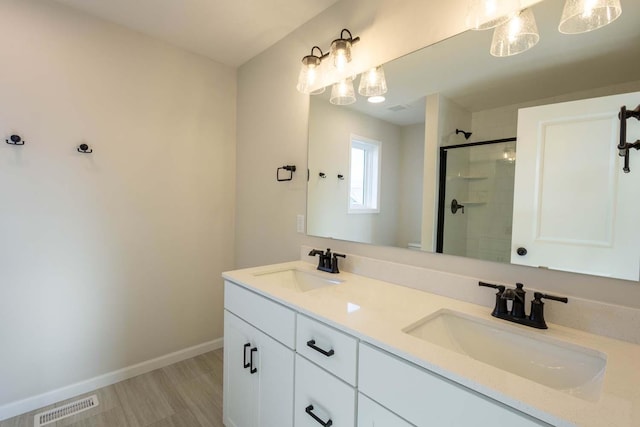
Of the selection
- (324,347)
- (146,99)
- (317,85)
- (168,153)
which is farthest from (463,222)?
(146,99)

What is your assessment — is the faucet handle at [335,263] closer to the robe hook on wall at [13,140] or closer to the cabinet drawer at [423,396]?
the cabinet drawer at [423,396]

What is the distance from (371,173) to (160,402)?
197 centimetres

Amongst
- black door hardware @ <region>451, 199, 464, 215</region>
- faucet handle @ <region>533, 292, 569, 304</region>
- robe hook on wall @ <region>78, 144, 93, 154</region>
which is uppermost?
robe hook on wall @ <region>78, 144, 93, 154</region>

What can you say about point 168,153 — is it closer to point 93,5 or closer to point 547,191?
point 93,5

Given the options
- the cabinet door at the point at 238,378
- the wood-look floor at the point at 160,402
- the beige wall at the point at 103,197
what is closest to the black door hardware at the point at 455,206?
the cabinet door at the point at 238,378

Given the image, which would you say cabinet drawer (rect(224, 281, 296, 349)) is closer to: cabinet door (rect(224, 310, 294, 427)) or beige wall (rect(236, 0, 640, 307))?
cabinet door (rect(224, 310, 294, 427))

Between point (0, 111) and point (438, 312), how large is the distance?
97.3 inches

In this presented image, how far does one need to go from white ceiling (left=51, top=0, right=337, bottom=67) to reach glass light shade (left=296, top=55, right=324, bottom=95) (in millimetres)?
329

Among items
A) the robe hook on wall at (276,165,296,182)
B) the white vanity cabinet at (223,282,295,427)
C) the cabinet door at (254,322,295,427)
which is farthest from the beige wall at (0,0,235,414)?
the cabinet door at (254,322,295,427)

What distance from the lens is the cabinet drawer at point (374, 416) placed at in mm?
817

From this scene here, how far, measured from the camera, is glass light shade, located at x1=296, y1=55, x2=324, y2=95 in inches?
68.2

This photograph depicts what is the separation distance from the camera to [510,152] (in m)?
1.12

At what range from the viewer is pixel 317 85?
185 cm

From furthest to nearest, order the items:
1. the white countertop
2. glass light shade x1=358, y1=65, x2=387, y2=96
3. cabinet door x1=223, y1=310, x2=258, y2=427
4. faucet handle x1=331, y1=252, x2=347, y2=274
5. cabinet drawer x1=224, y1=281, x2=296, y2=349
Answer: faucet handle x1=331, y1=252, x2=347, y2=274, glass light shade x1=358, y1=65, x2=387, y2=96, cabinet door x1=223, y1=310, x2=258, y2=427, cabinet drawer x1=224, y1=281, x2=296, y2=349, the white countertop
